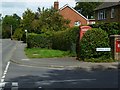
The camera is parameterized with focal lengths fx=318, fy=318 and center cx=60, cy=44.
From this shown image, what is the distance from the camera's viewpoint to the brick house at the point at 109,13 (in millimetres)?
43312

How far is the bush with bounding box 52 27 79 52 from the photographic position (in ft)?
95.0

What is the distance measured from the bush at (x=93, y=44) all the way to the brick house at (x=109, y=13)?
21755mm

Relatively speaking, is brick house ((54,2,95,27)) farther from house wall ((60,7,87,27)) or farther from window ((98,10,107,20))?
window ((98,10,107,20))

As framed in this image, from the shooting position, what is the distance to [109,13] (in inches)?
1823

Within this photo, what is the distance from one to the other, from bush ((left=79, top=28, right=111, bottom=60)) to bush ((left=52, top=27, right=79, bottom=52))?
563 centimetres

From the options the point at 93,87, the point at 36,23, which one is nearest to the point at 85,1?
the point at 36,23

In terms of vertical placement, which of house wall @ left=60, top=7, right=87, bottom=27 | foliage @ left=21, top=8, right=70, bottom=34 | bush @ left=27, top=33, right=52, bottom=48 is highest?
house wall @ left=60, top=7, right=87, bottom=27

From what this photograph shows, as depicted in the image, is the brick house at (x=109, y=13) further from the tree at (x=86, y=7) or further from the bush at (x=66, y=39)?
Result: the tree at (x=86, y=7)

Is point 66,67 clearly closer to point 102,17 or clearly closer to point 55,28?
point 55,28

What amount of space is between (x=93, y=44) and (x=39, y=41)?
20479 mm

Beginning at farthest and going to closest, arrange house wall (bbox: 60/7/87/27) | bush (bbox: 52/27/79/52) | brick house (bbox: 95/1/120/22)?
house wall (bbox: 60/7/87/27)
brick house (bbox: 95/1/120/22)
bush (bbox: 52/27/79/52)

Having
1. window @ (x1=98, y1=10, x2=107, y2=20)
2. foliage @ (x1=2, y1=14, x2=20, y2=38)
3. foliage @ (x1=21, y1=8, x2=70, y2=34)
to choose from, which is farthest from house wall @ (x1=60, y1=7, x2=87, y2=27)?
foliage @ (x1=2, y1=14, x2=20, y2=38)

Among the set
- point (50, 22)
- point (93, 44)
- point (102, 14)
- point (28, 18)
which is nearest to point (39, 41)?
point (50, 22)

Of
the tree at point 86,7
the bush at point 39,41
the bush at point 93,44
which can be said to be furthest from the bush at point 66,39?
the tree at point 86,7
